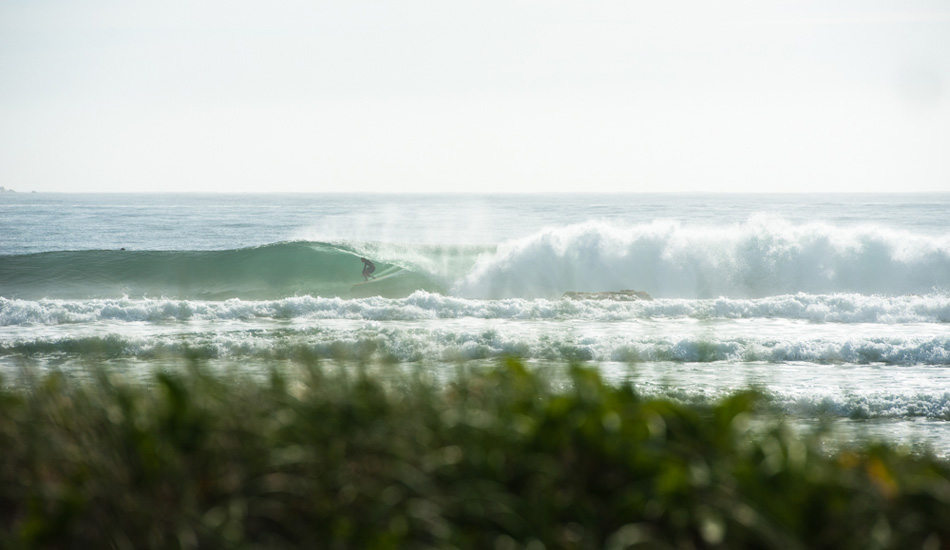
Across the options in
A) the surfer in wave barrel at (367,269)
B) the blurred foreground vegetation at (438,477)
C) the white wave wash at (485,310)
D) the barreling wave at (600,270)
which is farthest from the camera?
the surfer in wave barrel at (367,269)

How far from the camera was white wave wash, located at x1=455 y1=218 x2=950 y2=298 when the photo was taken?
21.1 meters

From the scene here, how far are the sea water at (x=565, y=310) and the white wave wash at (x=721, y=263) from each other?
0.18ft

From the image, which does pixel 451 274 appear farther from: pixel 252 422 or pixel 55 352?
pixel 252 422

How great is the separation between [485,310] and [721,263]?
31.1 ft

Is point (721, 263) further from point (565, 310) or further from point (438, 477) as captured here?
point (438, 477)

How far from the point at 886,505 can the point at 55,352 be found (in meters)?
12.2

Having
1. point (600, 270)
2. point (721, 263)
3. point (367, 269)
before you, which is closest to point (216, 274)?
point (367, 269)

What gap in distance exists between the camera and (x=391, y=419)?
243 centimetres

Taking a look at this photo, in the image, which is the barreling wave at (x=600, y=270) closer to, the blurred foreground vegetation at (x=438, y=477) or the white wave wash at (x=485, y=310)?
the white wave wash at (x=485, y=310)

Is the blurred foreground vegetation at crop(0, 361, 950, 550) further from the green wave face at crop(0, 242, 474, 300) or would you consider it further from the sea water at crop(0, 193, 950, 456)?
the green wave face at crop(0, 242, 474, 300)

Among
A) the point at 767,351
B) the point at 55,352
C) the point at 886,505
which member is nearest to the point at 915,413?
the point at 767,351

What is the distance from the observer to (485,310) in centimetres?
1530

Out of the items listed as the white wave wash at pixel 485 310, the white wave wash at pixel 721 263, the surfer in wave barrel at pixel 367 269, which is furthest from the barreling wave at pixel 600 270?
the white wave wash at pixel 485 310

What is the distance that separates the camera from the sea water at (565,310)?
864 cm
